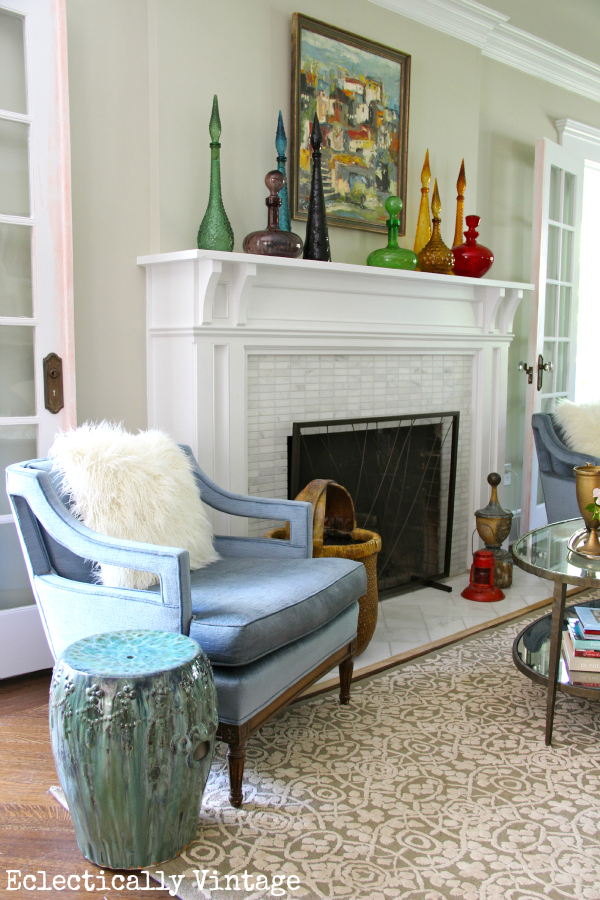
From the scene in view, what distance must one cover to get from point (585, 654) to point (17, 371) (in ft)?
6.23

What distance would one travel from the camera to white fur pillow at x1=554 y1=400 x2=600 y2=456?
3520 mm

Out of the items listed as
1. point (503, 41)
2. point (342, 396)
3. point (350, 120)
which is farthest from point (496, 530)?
point (503, 41)

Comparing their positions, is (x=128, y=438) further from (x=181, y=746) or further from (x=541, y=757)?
(x=541, y=757)

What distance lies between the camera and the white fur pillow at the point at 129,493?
1934 millimetres

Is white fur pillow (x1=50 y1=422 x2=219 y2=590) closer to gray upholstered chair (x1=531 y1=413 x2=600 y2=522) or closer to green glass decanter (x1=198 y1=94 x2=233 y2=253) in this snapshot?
green glass decanter (x1=198 y1=94 x2=233 y2=253)

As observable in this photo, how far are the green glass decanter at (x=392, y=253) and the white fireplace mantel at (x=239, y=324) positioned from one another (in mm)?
65

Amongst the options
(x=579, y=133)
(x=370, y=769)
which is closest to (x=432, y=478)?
(x=370, y=769)

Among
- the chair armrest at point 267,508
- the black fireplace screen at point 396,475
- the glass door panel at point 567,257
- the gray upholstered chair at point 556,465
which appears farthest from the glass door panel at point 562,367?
the chair armrest at point 267,508

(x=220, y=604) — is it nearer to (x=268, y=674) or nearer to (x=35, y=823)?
(x=268, y=674)

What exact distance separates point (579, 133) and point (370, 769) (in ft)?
13.1

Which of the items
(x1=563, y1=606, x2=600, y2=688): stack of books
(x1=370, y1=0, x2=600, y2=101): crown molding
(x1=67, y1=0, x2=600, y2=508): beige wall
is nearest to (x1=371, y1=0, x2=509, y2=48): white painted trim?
(x1=370, y1=0, x2=600, y2=101): crown molding

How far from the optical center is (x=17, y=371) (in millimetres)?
2406

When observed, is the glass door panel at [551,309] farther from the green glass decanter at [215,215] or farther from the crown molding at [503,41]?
the green glass decanter at [215,215]

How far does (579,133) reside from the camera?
4.51m
